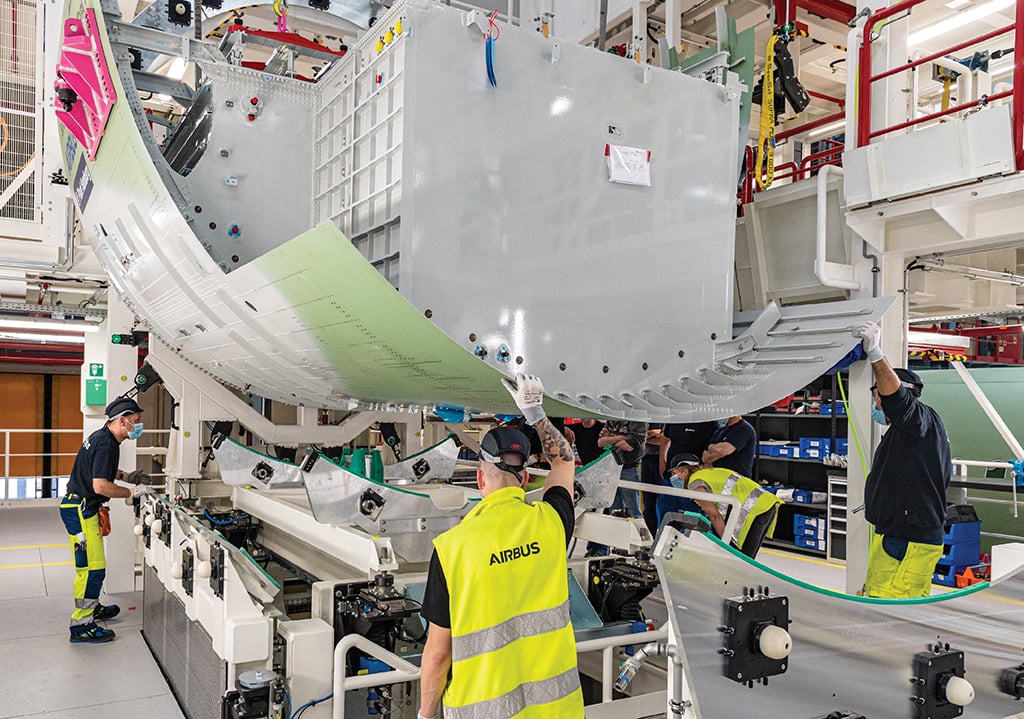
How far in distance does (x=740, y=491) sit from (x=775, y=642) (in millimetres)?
3019

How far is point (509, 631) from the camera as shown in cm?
266

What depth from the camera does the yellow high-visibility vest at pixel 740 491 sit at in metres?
5.01

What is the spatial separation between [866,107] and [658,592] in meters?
2.99

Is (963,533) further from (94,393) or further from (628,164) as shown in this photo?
(94,393)

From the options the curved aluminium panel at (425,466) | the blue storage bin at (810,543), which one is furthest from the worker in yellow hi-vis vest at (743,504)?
the blue storage bin at (810,543)

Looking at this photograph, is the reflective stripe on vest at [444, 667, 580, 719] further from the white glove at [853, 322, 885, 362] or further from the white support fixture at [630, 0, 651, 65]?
the white support fixture at [630, 0, 651, 65]

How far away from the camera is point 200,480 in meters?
6.07

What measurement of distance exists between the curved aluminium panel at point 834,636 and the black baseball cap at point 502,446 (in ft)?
2.83

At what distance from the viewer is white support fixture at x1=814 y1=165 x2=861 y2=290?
4324 mm

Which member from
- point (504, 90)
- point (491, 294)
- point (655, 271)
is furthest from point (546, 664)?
point (504, 90)

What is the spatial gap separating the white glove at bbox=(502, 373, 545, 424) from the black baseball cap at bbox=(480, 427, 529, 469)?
15cm

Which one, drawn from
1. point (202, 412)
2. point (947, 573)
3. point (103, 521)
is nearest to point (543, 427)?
point (202, 412)

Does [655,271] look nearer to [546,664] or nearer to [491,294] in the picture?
[491,294]

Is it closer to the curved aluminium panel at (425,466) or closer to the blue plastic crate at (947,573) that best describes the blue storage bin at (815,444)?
the blue plastic crate at (947,573)
